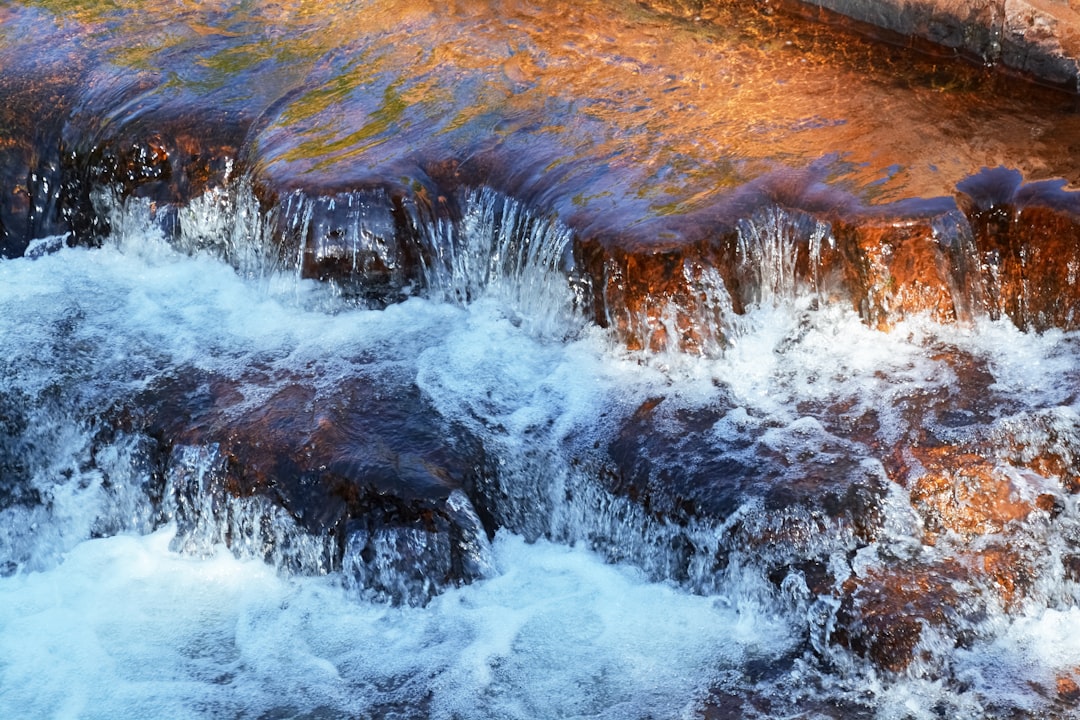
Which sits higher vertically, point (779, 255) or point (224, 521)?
point (779, 255)

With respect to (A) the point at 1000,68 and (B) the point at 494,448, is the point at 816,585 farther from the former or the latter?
(A) the point at 1000,68

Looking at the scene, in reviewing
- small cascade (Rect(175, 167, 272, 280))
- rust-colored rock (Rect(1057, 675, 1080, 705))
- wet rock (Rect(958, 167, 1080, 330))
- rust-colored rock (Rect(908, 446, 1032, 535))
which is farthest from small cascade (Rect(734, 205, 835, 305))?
small cascade (Rect(175, 167, 272, 280))

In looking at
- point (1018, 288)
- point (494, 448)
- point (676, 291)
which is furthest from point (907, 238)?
point (494, 448)

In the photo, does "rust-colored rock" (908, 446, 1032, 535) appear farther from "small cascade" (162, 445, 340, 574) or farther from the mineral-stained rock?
"small cascade" (162, 445, 340, 574)

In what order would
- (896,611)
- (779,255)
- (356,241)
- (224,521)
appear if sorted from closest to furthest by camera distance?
(896,611) → (224,521) → (779,255) → (356,241)

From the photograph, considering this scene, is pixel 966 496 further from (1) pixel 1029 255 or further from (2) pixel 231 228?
(2) pixel 231 228

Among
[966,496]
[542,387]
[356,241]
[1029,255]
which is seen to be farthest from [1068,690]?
[356,241]
